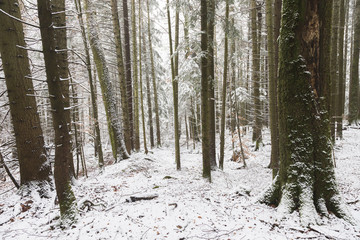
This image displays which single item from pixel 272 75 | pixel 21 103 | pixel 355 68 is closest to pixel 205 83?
pixel 272 75

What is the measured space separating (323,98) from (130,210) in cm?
460

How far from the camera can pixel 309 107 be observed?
345 centimetres

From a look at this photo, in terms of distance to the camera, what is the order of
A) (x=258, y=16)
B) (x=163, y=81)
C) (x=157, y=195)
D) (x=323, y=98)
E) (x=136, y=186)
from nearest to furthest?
(x=323, y=98) → (x=157, y=195) → (x=136, y=186) → (x=258, y=16) → (x=163, y=81)

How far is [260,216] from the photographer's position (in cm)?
367

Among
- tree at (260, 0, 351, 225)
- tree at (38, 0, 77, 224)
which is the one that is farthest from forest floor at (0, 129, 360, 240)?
tree at (38, 0, 77, 224)

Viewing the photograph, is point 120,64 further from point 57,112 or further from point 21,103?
point 57,112

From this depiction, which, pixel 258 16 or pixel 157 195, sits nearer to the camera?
pixel 157 195

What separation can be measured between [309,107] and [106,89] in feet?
30.2

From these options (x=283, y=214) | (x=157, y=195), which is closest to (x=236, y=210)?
(x=283, y=214)

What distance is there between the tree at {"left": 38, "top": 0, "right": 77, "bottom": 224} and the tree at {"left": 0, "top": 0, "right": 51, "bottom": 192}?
1772 millimetres

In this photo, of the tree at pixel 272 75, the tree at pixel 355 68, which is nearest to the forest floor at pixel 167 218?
the tree at pixel 272 75

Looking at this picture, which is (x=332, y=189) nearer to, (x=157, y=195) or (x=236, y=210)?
(x=236, y=210)

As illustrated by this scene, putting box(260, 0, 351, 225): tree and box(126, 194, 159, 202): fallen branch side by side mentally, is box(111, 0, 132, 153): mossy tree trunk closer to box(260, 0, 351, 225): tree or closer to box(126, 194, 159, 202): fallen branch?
box(126, 194, 159, 202): fallen branch

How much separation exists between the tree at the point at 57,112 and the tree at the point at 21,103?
1.77 meters
